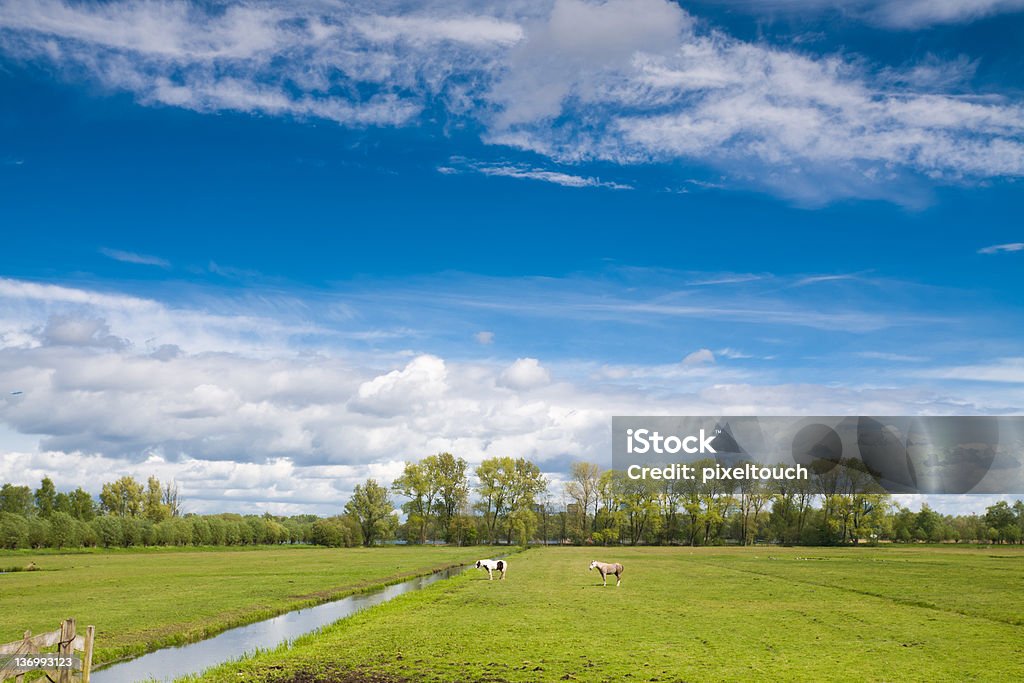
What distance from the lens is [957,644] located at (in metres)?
21.7

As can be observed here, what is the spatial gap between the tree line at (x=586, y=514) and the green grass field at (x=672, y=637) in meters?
89.9

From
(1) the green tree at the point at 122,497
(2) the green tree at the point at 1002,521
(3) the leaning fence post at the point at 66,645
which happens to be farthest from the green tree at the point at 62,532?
(2) the green tree at the point at 1002,521

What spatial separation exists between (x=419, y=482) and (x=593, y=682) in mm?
122649

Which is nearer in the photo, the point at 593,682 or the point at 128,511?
the point at 593,682

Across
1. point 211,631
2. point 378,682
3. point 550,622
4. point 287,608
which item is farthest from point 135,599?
point 378,682

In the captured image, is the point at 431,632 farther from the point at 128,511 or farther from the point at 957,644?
the point at 128,511

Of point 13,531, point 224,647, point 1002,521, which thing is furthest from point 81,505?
point 1002,521

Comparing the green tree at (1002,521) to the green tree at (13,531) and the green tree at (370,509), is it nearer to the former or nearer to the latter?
the green tree at (370,509)

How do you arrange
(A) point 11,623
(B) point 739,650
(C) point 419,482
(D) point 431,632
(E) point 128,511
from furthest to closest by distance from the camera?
(E) point 128,511 < (C) point 419,482 < (A) point 11,623 < (D) point 431,632 < (B) point 739,650

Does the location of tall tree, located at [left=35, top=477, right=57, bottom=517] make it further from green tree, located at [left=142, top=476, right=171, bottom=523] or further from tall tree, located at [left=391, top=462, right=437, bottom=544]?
tall tree, located at [left=391, top=462, right=437, bottom=544]

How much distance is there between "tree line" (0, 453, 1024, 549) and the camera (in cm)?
12300

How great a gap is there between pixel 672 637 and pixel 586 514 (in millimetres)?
123698

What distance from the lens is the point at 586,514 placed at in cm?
14388

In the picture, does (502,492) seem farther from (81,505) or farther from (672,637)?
(672,637)
